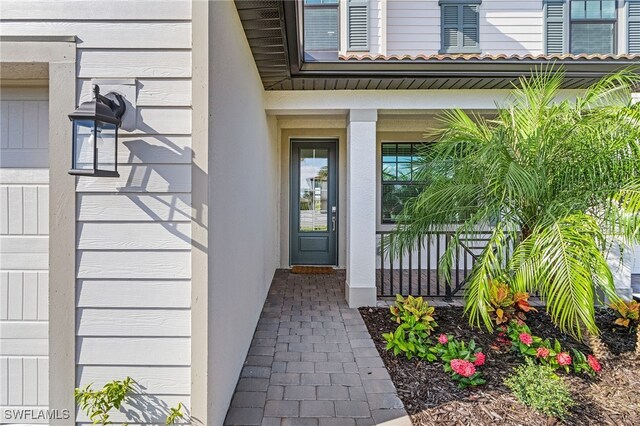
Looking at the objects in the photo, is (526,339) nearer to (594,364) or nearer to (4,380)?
(594,364)

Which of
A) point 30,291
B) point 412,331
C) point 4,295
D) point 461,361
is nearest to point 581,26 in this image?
point 412,331

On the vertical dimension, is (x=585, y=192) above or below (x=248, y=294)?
above

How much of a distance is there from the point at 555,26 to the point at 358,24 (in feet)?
11.1

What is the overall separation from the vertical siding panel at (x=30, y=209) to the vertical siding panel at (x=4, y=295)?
0.90 ft

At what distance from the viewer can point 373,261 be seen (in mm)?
3885

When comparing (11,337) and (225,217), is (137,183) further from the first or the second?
(11,337)

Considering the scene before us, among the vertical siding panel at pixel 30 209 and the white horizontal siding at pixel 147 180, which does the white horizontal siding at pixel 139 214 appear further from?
the vertical siding panel at pixel 30 209

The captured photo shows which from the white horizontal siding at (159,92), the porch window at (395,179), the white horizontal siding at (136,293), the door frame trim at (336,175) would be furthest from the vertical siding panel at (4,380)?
the porch window at (395,179)

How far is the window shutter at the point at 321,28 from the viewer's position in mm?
5242

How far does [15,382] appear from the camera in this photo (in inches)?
68.3

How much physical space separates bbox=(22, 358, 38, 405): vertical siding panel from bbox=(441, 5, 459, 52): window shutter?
6.46m

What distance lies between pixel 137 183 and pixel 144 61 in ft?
2.07

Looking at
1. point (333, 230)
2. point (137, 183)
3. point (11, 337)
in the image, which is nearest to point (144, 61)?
point (137, 183)
